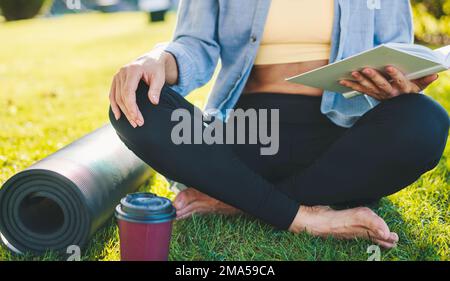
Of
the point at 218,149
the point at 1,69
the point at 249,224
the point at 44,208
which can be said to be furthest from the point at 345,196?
the point at 1,69

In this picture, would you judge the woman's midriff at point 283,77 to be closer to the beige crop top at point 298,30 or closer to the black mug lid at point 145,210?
the beige crop top at point 298,30

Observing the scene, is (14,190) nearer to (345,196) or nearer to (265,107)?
(265,107)

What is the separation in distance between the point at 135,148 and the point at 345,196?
0.80 m

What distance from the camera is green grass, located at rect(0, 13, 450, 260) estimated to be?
2.10 m

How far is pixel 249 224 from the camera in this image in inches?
90.3

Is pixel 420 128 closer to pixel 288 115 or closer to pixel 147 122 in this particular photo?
pixel 288 115

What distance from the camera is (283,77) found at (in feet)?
7.85

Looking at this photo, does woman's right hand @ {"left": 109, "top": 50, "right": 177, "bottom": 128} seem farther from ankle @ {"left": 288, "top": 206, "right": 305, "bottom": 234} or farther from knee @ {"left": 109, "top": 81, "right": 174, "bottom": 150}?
ankle @ {"left": 288, "top": 206, "right": 305, "bottom": 234}

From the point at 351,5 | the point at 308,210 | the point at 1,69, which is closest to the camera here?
the point at 308,210

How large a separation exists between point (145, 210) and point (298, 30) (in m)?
1.02

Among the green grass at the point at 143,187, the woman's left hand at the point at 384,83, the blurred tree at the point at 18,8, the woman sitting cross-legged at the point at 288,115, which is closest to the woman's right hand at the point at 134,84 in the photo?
the woman sitting cross-legged at the point at 288,115

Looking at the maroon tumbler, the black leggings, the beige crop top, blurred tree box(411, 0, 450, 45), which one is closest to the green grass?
the black leggings

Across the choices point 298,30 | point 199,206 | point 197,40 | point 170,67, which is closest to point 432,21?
point 298,30
